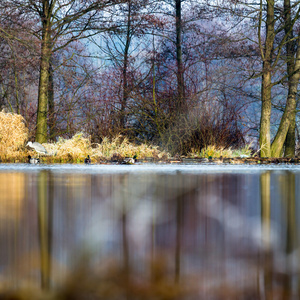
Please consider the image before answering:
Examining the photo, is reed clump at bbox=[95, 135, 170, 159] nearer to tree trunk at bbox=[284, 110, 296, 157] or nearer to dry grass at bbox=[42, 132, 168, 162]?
dry grass at bbox=[42, 132, 168, 162]

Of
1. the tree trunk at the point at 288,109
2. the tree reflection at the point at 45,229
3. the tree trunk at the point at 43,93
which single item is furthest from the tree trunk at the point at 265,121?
the tree reflection at the point at 45,229

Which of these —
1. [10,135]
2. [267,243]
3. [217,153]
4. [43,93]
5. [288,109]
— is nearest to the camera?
[267,243]

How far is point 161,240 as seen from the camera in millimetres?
2656

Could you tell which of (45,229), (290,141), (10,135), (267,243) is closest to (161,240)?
(267,243)

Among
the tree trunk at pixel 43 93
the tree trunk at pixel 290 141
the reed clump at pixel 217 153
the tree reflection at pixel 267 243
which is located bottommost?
the tree reflection at pixel 267 243

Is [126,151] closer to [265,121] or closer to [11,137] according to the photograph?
[11,137]

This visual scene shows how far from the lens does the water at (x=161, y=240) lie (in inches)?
73.6

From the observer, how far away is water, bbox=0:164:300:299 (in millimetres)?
1870

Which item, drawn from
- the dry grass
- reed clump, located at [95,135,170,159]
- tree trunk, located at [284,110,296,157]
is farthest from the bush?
tree trunk, located at [284,110,296,157]

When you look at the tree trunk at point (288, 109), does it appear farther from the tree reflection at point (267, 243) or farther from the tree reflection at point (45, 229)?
the tree reflection at point (45, 229)

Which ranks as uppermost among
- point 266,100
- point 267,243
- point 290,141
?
point 266,100

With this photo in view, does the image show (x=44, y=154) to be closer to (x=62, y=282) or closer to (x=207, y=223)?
(x=207, y=223)

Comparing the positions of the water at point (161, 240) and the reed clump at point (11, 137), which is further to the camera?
the reed clump at point (11, 137)

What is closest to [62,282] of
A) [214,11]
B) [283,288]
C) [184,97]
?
[283,288]
